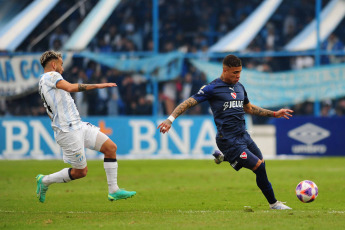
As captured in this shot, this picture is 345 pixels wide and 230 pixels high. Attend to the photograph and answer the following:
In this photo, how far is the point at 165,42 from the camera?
2445cm

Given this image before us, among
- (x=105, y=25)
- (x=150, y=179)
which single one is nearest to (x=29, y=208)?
(x=150, y=179)

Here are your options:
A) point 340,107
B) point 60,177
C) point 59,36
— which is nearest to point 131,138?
point 59,36

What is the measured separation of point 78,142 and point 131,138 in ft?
38.0

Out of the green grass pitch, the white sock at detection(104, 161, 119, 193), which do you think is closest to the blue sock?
the green grass pitch

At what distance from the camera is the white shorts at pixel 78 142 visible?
9.06 meters

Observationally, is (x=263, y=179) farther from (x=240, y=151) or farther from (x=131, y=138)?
(x=131, y=138)

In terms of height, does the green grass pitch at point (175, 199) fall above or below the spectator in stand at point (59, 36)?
below

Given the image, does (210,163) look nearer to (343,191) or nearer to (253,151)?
(343,191)

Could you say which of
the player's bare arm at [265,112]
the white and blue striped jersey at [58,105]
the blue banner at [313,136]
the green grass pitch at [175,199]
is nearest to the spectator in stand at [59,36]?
the green grass pitch at [175,199]

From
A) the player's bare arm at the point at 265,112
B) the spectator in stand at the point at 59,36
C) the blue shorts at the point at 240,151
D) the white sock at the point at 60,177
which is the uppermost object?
the spectator in stand at the point at 59,36

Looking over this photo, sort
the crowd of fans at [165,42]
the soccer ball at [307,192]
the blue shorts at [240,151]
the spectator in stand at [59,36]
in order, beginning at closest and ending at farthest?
the blue shorts at [240,151] → the soccer ball at [307,192] → the crowd of fans at [165,42] → the spectator in stand at [59,36]

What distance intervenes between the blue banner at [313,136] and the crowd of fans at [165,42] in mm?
2523

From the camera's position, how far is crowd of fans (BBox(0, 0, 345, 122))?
22.1 meters

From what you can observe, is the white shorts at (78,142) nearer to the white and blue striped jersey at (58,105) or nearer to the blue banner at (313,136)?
the white and blue striped jersey at (58,105)
